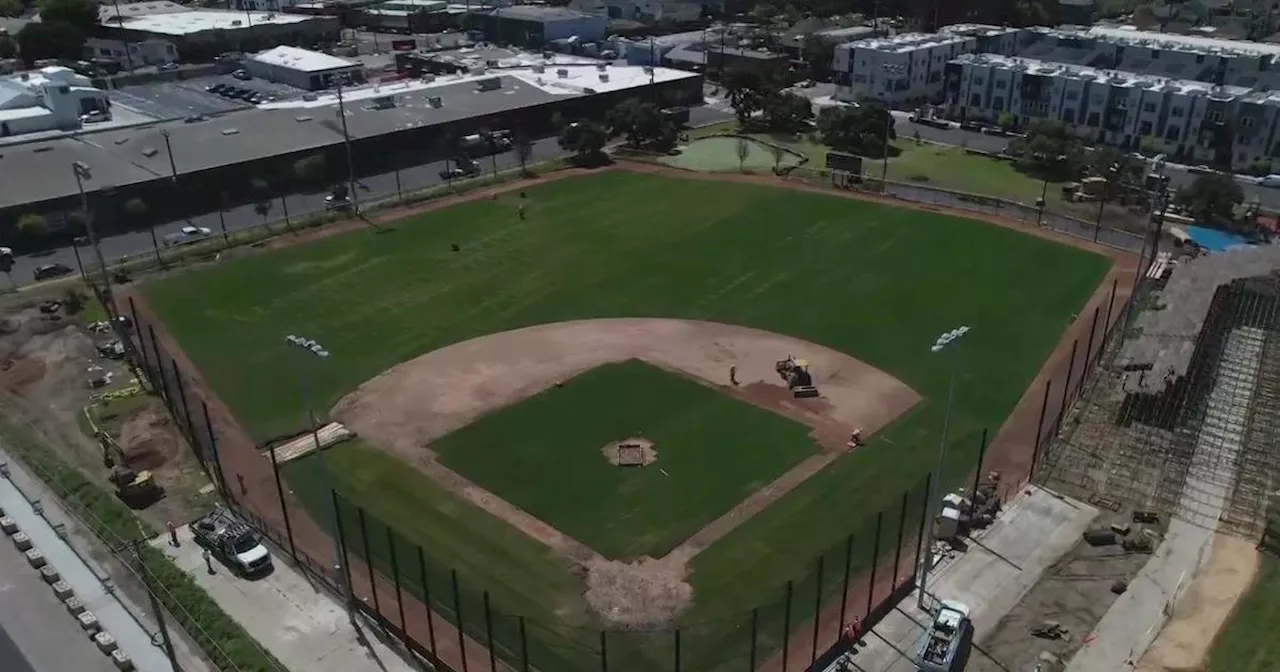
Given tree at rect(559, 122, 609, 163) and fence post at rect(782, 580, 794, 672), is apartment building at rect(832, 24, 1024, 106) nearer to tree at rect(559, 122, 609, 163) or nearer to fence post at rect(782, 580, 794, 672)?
tree at rect(559, 122, 609, 163)

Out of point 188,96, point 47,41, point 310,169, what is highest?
point 47,41

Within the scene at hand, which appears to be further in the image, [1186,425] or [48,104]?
[48,104]

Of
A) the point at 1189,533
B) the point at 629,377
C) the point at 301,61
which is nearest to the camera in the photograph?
the point at 1189,533

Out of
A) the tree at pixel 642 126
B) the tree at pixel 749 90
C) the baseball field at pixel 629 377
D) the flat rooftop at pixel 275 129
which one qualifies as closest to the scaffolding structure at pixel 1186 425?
the baseball field at pixel 629 377

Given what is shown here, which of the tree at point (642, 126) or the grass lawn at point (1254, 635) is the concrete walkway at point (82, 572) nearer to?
the grass lawn at point (1254, 635)

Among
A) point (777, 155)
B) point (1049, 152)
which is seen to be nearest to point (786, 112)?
point (777, 155)

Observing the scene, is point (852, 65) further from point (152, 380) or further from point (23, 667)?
point (23, 667)

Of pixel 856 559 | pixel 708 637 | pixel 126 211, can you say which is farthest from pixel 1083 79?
pixel 126 211

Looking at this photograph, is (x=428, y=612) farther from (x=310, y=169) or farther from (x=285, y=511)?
(x=310, y=169)
